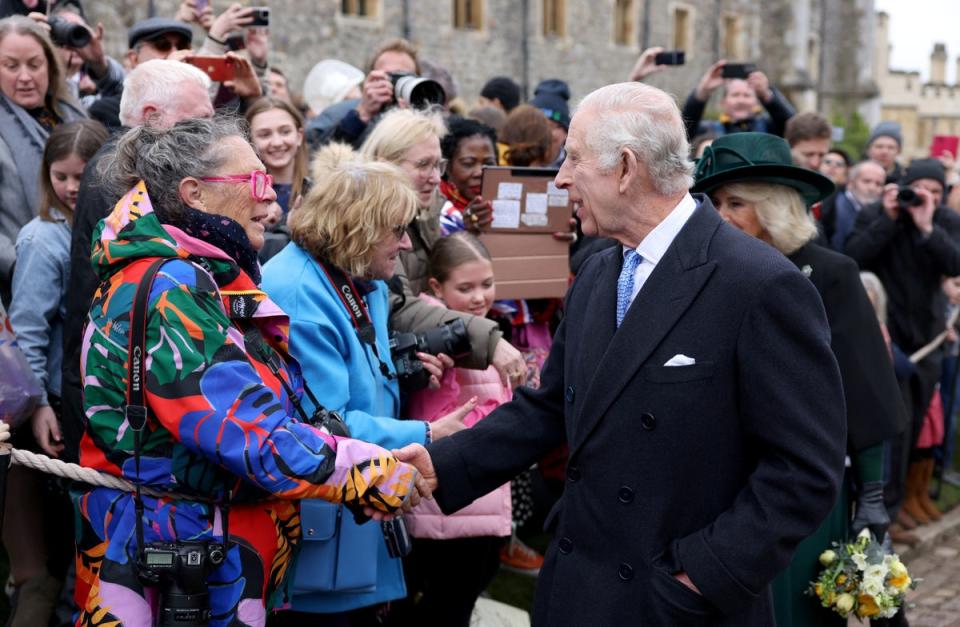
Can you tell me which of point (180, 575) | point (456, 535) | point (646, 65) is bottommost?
point (456, 535)

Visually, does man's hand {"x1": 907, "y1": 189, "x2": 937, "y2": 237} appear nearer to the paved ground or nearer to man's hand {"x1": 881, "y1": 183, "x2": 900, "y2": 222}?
man's hand {"x1": 881, "y1": 183, "x2": 900, "y2": 222}

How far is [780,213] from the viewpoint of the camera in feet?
12.1

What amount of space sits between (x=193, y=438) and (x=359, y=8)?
20.7m

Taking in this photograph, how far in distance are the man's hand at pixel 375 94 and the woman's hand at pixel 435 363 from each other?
2.20 m

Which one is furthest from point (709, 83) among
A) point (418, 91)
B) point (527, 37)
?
point (527, 37)

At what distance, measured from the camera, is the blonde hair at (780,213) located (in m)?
3.65

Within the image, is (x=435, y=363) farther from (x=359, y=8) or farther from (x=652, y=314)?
(x=359, y=8)

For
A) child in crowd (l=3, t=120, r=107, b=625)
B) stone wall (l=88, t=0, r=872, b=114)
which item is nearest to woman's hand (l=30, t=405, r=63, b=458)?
child in crowd (l=3, t=120, r=107, b=625)

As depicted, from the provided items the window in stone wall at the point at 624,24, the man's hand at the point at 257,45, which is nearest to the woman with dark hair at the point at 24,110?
the man's hand at the point at 257,45

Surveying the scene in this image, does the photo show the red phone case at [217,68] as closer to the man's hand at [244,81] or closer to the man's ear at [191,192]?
the man's hand at [244,81]

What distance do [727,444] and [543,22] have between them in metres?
25.5

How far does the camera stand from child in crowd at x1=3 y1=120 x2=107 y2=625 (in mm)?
3945

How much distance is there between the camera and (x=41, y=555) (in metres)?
4.19

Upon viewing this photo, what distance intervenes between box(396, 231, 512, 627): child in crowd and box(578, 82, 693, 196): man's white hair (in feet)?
5.04
